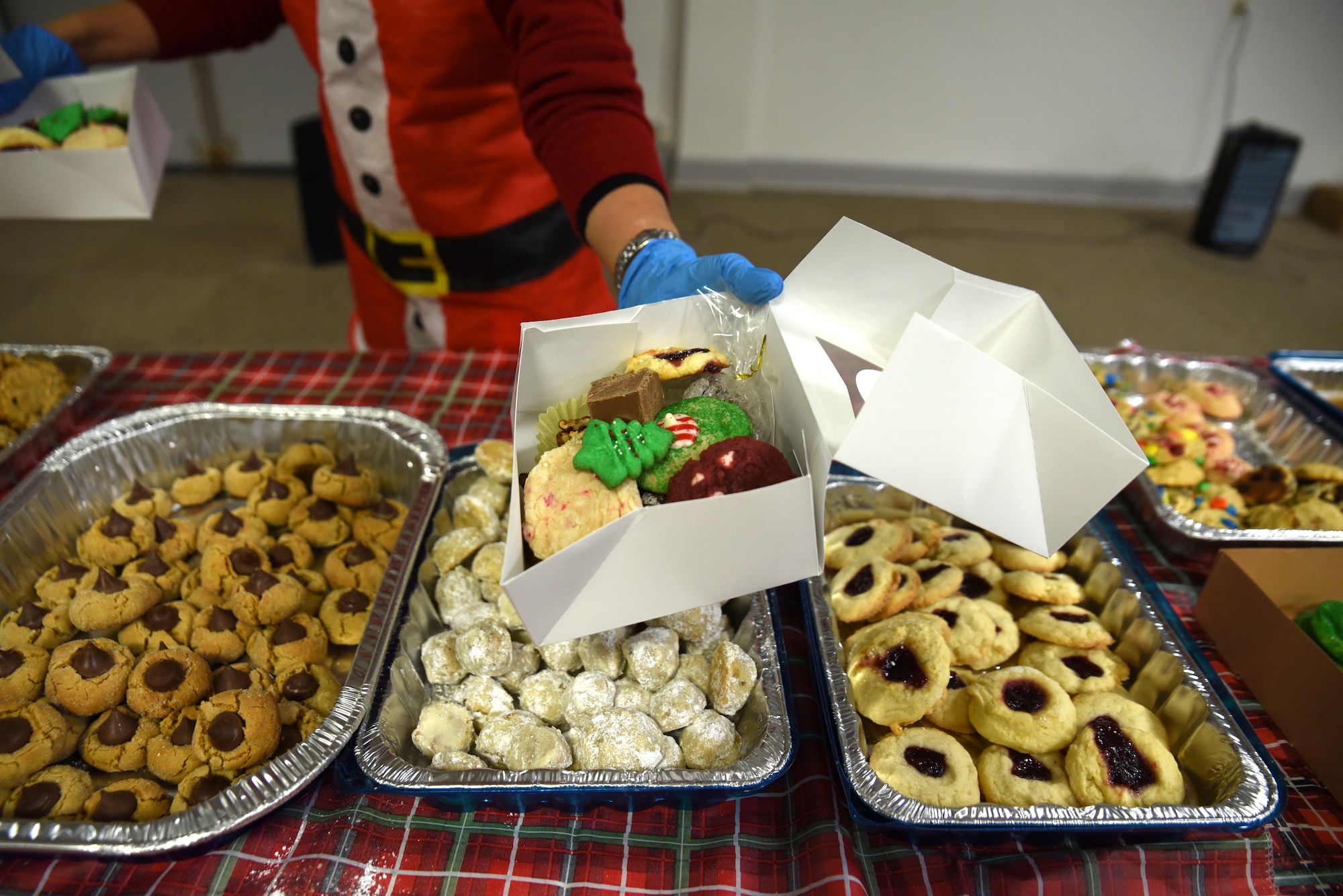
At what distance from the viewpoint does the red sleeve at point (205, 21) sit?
1.98 metres

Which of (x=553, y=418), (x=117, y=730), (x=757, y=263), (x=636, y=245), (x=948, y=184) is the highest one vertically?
(x=636, y=245)

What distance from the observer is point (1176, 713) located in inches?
46.5

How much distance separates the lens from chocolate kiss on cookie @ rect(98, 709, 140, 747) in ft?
3.72

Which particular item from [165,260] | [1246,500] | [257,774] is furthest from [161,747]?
[165,260]

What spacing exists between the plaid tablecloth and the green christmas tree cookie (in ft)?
1.73

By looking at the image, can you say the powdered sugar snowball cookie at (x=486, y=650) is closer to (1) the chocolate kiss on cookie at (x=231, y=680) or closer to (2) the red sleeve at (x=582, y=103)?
(1) the chocolate kiss on cookie at (x=231, y=680)

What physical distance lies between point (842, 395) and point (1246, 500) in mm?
1427

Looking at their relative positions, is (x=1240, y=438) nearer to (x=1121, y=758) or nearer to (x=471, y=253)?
(x=1121, y=758)

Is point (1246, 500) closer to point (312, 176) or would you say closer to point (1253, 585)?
point (1253, 585)

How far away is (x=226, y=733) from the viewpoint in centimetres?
109

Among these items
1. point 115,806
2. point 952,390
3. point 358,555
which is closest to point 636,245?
point 952,390

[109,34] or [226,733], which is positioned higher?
[109,34]

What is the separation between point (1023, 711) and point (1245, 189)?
5493mm

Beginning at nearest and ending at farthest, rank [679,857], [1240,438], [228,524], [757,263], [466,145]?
[679,857], [228,524], [466,145], [1240,438], [757,263]
